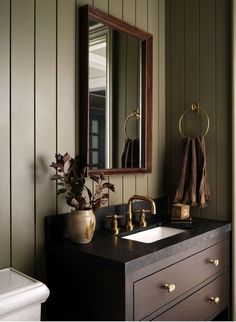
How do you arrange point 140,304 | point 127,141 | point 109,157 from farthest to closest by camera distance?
point 127,141, point 109,157, point 140,304

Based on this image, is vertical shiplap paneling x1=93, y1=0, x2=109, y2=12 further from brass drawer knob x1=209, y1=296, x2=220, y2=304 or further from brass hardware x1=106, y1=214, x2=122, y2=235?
brass drawer knob x1=209, y1=296, x2=220, y2=304

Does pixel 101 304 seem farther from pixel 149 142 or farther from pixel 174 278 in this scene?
pixel 149 142

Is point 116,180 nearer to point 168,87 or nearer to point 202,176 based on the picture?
point 202,176

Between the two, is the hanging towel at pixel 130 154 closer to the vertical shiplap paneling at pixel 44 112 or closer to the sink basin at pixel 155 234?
the sink basin at pixel 155 234

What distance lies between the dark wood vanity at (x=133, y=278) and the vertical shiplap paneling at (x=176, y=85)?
1.93 ft

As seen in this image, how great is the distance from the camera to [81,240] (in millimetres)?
1461

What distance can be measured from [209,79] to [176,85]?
24cm

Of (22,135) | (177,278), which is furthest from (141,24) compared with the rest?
(177,278)

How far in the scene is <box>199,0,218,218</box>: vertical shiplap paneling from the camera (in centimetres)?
207

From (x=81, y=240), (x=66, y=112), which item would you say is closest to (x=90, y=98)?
(x=66, y=112)

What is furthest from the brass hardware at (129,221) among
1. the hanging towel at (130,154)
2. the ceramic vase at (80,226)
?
the ceramic vase at (80,226)

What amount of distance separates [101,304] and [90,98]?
3.20 ft

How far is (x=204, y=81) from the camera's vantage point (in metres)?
2.12

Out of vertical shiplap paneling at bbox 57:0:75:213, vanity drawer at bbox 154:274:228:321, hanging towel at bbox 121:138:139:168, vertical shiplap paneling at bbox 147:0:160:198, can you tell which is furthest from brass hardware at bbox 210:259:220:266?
vertical shiplap paneling at bbox 57:0:75:213
